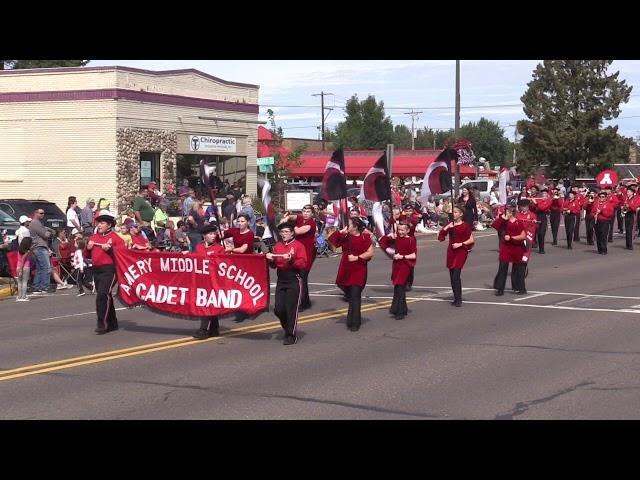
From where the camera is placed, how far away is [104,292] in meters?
13.6

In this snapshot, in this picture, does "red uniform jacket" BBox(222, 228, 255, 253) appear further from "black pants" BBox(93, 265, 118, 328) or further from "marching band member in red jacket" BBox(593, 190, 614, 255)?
"marching band member in red jacket" BBox(593, 190, 614, 255)

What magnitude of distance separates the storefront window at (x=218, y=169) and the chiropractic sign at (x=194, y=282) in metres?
24.3

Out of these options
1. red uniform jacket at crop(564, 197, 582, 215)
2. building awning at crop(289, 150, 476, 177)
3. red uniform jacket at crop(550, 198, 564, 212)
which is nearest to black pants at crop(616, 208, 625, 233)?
red uniform jacket at crop(564, 197, 582, 215)

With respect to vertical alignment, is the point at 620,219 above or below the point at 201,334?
above

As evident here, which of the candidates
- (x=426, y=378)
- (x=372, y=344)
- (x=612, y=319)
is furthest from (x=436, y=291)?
(x=426, y=378)

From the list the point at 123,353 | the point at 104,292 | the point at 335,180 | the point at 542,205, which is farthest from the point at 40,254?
the point at 542,205

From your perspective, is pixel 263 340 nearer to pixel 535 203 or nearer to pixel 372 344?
pixel 372 344

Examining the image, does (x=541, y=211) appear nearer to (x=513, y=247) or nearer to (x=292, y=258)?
(x=513, y=247)

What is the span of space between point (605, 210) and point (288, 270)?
15504 mm

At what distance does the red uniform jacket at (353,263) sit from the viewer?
13.6 m

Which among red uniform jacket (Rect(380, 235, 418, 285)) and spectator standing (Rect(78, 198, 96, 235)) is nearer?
red uniform jacket (Rect(380, 235, 418, 285))

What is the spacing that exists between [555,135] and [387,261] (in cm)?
4438

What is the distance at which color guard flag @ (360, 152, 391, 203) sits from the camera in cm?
1577

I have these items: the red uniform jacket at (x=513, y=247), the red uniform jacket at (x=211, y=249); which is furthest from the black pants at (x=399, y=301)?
the red uniform jacket at (x=513, y=247)
